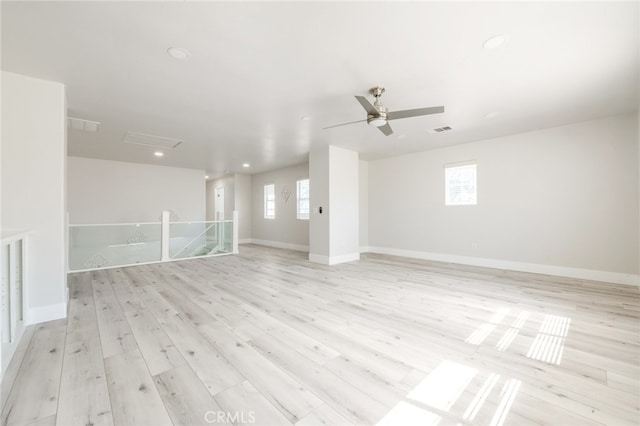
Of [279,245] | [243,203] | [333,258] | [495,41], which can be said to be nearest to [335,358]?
[495,41]

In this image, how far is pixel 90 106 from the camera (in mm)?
3613

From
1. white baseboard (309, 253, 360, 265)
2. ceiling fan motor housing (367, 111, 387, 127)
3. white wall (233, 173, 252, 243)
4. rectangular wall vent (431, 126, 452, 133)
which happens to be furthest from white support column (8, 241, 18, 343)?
white wall (233, 173, 252, 243)

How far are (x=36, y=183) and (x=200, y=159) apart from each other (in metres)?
4.50

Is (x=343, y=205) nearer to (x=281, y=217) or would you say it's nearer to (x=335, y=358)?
(x=281, y=217)

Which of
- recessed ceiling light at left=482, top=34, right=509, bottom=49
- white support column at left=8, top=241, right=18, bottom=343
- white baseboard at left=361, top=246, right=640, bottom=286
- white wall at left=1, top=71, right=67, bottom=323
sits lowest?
white baseboard at left=361, top=246, right=640, bottom=286

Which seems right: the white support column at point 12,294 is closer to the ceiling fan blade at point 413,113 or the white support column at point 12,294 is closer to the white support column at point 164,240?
the ceiling fan blade at point 413,113

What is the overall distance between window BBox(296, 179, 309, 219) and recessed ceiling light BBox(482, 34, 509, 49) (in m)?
5.99

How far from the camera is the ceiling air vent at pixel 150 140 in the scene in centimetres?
499

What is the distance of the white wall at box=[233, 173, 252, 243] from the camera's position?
9.63 m

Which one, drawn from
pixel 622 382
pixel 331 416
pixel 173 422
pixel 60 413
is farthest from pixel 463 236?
pixel 60 413

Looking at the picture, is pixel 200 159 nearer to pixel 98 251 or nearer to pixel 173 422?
pixel 98 251

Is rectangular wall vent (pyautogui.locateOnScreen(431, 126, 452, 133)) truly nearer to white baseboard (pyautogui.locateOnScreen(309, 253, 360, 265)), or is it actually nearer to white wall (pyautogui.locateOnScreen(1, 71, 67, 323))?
white baseboard (pyautogui.locateOnScreen(309, 253, 360, 265))

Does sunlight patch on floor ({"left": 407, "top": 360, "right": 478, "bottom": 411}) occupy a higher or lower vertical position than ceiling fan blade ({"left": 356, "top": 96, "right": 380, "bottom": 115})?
lower

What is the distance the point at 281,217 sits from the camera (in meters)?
8.74
